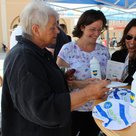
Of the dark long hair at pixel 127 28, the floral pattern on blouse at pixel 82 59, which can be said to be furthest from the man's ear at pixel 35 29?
the dark long hair at pixel 127 28

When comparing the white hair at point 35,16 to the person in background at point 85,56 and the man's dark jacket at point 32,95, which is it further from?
the person in background at point 85,56

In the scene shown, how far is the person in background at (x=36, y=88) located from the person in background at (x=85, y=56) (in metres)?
0.67

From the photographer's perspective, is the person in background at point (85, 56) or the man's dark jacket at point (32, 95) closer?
the man's dark jacket at point (32, 95)

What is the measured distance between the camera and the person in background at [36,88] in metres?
1.17

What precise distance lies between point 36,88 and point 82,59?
0.96 meters

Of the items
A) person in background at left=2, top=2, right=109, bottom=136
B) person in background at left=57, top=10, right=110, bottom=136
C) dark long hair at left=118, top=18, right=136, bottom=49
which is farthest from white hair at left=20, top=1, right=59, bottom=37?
dark long hair at left=118, top=18, right=136, bottom=49

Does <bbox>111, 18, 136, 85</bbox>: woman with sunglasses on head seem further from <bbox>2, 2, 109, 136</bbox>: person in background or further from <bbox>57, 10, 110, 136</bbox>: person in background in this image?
<bbox>2, 2, 109, 136</bbox>: person in background

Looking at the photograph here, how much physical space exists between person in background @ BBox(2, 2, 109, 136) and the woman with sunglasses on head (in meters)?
0.69

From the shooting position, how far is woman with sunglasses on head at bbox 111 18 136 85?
196cm

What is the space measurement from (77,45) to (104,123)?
3.48ft

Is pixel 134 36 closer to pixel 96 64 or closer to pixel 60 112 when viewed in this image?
pixel 96 64

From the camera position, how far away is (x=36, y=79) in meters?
1.16

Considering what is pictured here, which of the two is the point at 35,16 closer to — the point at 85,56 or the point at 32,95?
the point at 32,95

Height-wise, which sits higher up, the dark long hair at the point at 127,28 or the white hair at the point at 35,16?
the white hair at the point at 35,16
